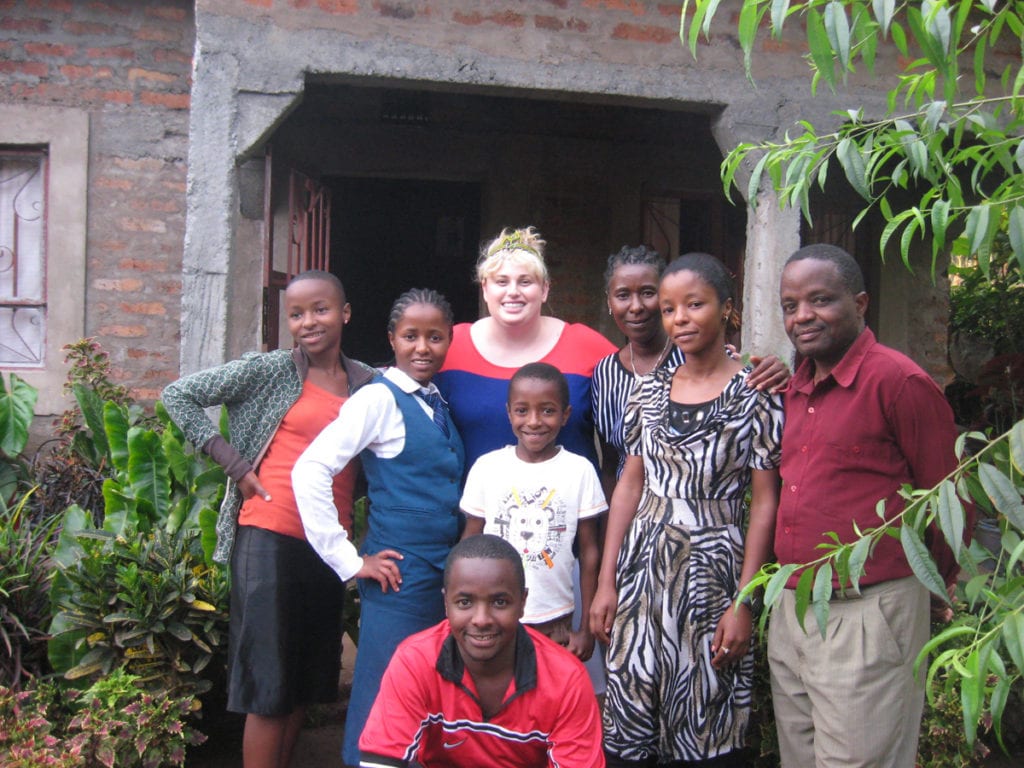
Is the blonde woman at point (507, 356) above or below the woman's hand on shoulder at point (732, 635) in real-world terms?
above

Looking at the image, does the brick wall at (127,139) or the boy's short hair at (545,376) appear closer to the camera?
the boy's short hair at (545,376)

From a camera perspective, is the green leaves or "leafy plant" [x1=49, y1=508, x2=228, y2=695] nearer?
"leafy plant" [x1=49, y1=508, x2=228, y2=695]

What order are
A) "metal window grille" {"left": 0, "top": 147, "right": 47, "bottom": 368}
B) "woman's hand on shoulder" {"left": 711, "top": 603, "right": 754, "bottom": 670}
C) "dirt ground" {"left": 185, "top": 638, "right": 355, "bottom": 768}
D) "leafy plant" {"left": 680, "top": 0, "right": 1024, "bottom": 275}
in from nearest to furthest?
"leafy plant" {"left": 680, "top": 0, "right": 1024, "bottom": 275} < "woman's hand on shoulder" {"left": 711, "top": 603, "right": 754, "bottom": 670} < "dirt ground" {"left": 185, "top": 638, "right": 355, "bottom": 768} < "metal window grille" {"left": 0, "top": 147, "right": 47, "bottom": 368}

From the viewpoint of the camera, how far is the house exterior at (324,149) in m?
4.37

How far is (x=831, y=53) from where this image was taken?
1.53 meters

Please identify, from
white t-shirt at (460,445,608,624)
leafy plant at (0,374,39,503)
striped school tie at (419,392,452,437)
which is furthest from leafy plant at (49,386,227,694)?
leafy plant at (0,374,39,503)

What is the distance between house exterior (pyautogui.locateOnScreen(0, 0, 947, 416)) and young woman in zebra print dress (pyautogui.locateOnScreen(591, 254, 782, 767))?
2.28m

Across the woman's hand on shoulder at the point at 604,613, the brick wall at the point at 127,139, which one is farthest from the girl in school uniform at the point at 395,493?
the brick wall at the point at 127,139

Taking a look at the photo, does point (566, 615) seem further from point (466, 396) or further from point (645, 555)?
point (466, 396)

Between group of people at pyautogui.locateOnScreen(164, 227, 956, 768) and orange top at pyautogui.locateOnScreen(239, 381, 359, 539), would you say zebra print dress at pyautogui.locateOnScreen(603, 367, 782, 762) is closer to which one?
group of people at pyautogui.locateOnScreen(164, 227, 956, 768)

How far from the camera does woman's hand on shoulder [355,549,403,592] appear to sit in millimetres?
2820

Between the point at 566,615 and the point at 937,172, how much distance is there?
163cm

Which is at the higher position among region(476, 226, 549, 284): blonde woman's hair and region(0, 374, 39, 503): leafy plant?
region(476, 226, 549, 284): blonde woman's hair

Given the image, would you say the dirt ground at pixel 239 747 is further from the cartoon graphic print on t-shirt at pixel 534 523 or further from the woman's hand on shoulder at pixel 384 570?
the cartoon graphic print on t-shirt at pixel 534 523
